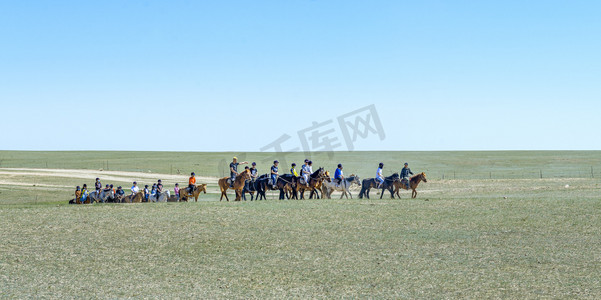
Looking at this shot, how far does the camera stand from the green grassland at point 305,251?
39.3 feet

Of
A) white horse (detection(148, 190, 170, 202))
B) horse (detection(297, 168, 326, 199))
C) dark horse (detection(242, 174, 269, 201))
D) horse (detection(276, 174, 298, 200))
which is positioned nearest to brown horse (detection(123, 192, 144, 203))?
white horse (detection(148, 190, 170, 202))

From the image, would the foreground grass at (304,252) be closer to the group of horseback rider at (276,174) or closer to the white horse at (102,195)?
the group of horseback rider at (276,174)

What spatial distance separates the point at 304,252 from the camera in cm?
1595

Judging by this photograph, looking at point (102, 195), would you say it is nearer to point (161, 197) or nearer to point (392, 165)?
point (161, 197)

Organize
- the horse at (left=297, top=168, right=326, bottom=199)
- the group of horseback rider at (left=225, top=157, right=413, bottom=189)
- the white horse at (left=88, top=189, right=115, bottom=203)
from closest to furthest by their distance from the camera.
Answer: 1. the group of horseback rider at (left=225, top=157, right=413, bottom=189)
2. the horse at (left=297, top=168, right=326, bottom=199)
3. the white horse at (left=88, top=189, right=115, bottom=203)

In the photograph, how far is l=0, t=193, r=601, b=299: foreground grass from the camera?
12031mm

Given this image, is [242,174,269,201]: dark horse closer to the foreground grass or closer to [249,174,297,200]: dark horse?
[249,174,297,200]: dark horse

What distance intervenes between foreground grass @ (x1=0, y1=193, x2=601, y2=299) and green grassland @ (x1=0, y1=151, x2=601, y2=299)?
0.13 feet

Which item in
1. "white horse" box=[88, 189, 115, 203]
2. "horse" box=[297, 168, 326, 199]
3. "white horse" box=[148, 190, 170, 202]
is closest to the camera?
"horse" box=[297, 168, 326, 199]

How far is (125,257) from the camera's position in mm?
15430

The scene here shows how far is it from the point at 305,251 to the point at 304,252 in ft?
0.47

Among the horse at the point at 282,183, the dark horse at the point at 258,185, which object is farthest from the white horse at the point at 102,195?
the horse at the point at 282,183

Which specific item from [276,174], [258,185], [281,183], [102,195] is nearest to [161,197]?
[102,195]

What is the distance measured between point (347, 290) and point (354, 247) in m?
4.88
